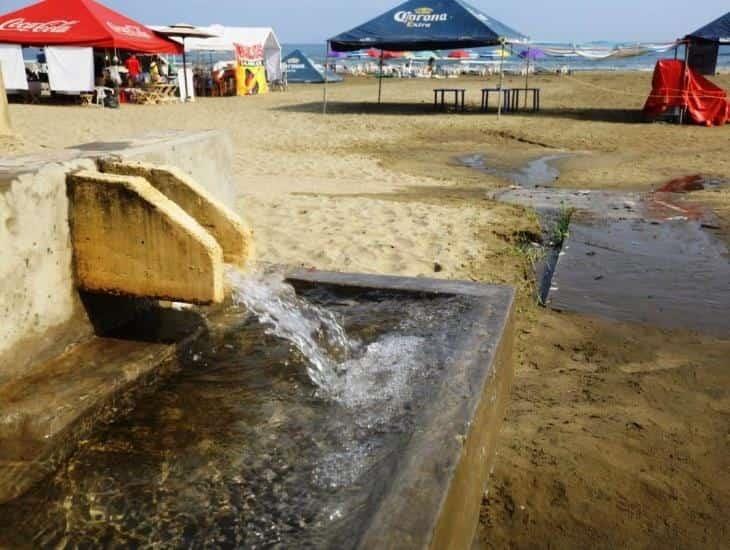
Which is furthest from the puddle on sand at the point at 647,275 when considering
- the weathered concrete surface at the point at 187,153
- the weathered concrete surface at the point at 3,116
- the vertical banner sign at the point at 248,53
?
the vertical banner sign at the point at 248,53

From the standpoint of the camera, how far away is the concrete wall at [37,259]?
2617 millimetres

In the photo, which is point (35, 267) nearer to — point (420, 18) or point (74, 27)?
point (420, 18)

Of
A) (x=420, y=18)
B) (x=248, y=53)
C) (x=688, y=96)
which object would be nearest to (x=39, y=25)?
(x=420, y=18)

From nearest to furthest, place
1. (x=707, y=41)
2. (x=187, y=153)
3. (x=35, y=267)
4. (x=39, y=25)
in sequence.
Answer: (x=35, y=267)
(x=187, y=153)
(x=707, y=41)
(x=39, y=25)

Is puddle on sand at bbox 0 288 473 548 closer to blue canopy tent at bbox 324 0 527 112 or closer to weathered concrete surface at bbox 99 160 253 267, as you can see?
weathered concrete surface at bbox 99 160 253 267

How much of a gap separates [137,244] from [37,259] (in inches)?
15.4

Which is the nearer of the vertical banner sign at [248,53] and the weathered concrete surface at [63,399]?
the weathered concrete surface at [63,399]

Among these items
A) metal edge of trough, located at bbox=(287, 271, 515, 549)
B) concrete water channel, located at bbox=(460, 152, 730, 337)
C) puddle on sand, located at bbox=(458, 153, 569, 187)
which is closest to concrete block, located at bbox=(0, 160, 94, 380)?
metal edge of trough, located at bbox=(287, 271, 515, 549)

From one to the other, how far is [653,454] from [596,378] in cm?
80

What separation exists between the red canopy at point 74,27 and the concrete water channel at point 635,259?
1664cm

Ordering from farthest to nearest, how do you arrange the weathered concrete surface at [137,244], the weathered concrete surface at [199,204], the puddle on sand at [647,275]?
the puddle on sand at [647,275]
the weathered concrete surface at [199,204]
the weathered concrete surface at [137,244]

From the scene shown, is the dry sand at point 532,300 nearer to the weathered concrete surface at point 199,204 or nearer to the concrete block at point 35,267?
the weathered concrete surface at point 199,204

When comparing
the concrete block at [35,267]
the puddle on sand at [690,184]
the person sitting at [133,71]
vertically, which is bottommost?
the puddle on sand at [690,184]

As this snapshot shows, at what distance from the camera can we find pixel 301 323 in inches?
137
